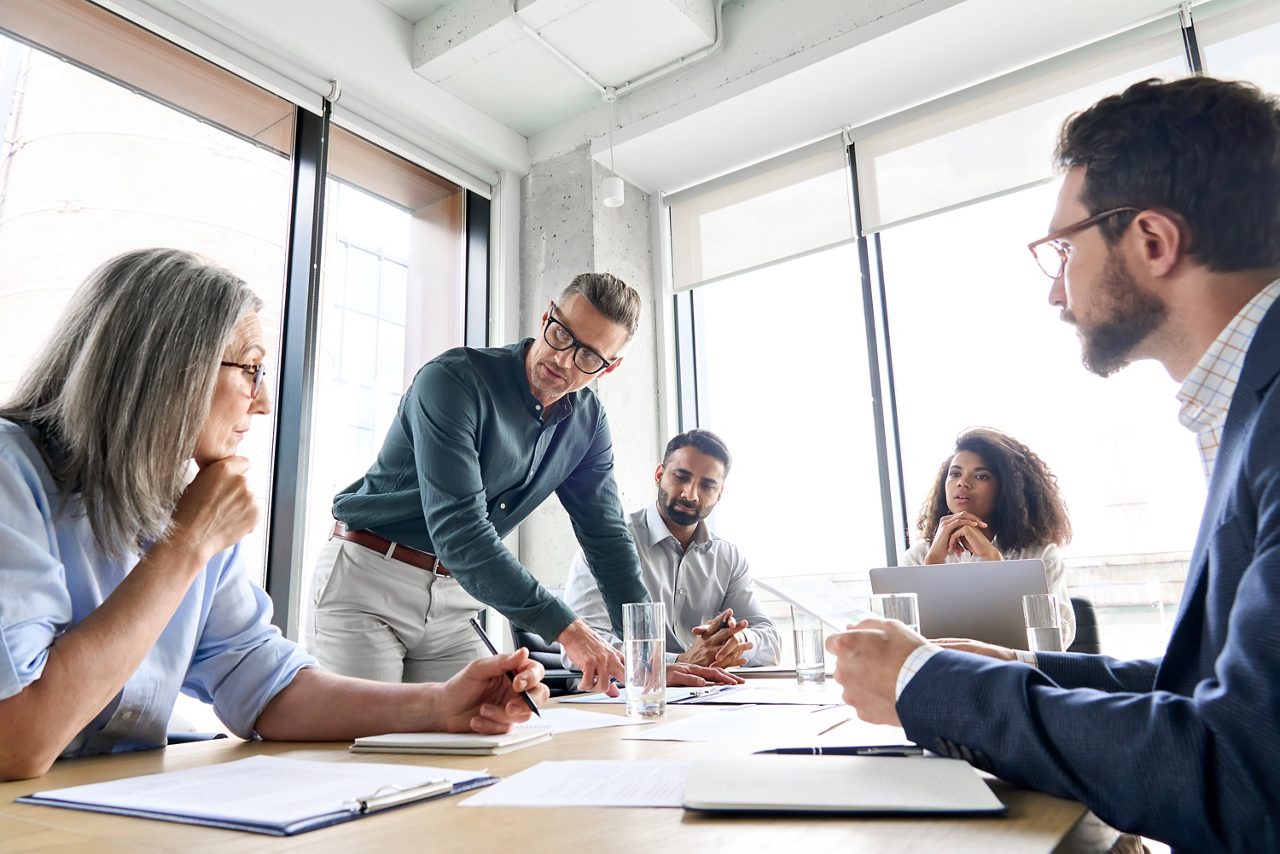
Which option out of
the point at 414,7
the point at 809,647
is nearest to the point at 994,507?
the point at 809,647

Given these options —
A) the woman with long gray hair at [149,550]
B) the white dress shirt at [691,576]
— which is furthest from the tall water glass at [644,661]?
the white dress shirt at [691,576]

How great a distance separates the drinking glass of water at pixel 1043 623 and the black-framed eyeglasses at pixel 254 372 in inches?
49.2

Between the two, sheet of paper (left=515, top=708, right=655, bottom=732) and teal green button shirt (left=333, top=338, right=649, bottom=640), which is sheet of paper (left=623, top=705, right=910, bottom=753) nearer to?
sheet of paper (left=515, top=708, right=655, bottom=732)

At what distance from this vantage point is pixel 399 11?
3.49 m

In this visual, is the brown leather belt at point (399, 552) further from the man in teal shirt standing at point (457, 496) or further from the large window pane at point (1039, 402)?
the large window pane at point (1039, 402)

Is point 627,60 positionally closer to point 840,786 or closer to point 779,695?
point 779,695

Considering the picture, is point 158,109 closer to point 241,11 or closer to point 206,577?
point 241,11

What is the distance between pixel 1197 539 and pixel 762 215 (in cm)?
325

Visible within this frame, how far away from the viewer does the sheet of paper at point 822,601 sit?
1.15m

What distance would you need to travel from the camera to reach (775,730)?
3.33 feet

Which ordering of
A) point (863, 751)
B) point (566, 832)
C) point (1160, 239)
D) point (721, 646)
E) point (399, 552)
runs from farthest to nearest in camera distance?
point (399, 552)
point (721, 646)
point (1160, 239)
point (863, 751)
point (566, 832)

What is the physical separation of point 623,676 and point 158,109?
2.56m

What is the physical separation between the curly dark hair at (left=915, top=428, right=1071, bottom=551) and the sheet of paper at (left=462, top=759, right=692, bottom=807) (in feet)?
7.70

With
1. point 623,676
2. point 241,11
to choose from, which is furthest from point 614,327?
point 241,11
